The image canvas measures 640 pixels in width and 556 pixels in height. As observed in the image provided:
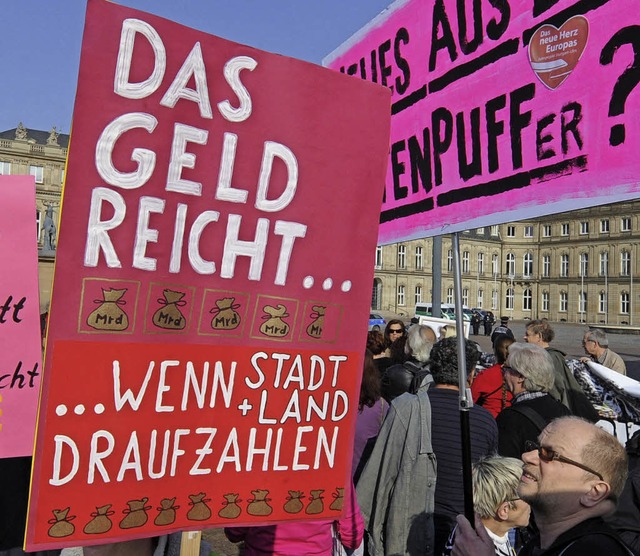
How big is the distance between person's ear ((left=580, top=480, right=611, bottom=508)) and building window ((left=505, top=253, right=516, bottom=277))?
65956mm

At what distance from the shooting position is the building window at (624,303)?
5456 cm

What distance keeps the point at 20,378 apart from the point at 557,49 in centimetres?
185

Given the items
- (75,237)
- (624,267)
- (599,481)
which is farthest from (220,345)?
(624,267)

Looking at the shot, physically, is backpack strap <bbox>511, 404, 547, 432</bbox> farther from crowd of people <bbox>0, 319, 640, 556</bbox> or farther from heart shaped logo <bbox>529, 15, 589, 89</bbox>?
heart shaped logo <bbox>529, 15, 589, 89</bbox>

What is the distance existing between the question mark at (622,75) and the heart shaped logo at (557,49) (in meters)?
0.08

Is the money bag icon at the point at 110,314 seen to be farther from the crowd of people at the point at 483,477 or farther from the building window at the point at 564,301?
the building window at the point at 564,301

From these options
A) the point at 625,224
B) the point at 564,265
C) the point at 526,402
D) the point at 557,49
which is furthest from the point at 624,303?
the point at 557,49

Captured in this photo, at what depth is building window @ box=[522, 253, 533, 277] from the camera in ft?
216

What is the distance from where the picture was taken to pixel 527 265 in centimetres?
6594

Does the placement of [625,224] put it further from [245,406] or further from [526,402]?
[245,406]

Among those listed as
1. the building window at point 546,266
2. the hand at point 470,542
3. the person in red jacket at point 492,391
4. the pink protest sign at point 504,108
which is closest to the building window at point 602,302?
the building window at point 546,266

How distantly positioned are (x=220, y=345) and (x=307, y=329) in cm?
23

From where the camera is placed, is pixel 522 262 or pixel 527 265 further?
pixel 522 262

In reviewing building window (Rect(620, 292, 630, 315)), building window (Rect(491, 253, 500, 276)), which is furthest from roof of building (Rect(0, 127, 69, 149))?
building window (Rect(620, 292, 630, 315))
